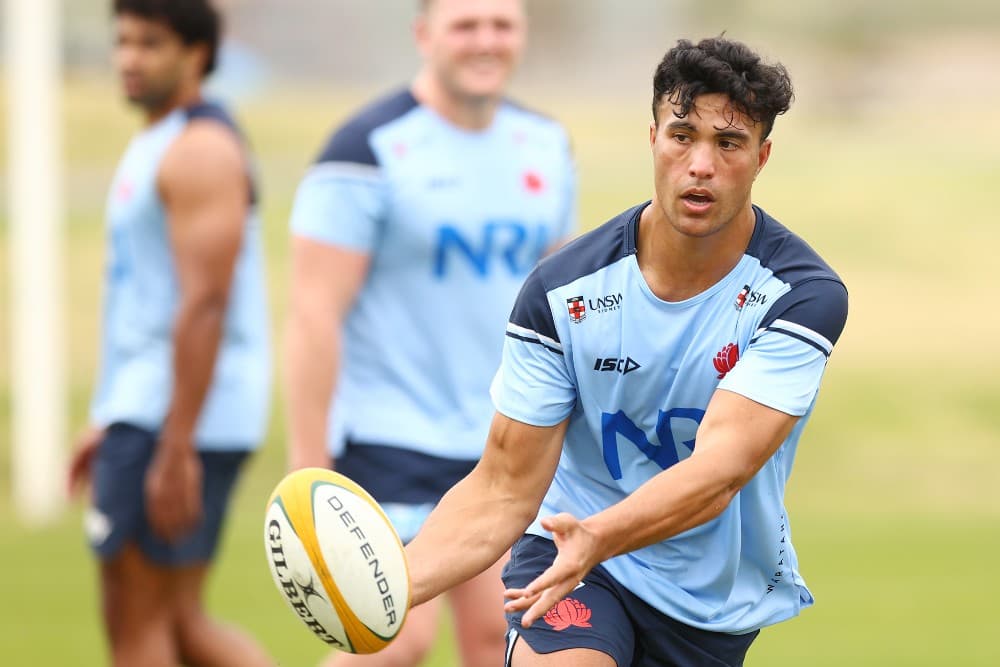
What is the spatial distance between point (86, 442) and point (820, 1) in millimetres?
12654

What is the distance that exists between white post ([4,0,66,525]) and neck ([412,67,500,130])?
7487 mm

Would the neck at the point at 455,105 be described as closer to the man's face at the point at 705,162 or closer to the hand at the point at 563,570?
the man's face at the point at 705,162

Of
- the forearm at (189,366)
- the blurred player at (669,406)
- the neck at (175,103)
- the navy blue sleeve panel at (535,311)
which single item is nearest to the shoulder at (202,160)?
the neck at (175,103)

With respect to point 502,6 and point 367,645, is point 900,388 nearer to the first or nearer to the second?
point 502,6

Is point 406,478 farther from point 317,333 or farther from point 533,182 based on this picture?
point 533,182

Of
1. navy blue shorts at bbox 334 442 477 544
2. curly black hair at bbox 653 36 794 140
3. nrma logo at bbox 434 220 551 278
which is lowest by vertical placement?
navy blue shorts at bbox 334 442 477 544

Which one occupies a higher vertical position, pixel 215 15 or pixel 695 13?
pixel 215 15

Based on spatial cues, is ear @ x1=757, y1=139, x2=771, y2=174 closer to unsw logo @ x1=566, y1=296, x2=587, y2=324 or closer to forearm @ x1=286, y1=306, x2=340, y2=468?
unsw logo @ x1=566, y1=296, x2=587, y2=324

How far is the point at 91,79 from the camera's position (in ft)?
52.0

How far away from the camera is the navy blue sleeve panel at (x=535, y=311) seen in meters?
3.79

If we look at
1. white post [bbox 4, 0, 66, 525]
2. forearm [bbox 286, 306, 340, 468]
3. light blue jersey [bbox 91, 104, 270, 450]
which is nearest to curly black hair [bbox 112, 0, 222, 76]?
light blue jersey [bbox 91, 104, 270, 450]

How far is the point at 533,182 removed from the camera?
18.5ft

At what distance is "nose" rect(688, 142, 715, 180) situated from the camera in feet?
11.6

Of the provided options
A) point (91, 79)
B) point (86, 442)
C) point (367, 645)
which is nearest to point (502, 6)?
point (86, 442)
